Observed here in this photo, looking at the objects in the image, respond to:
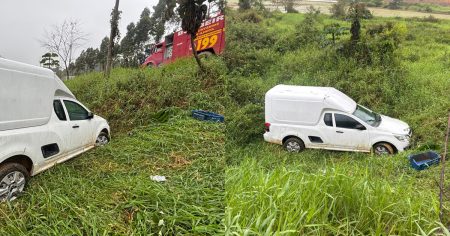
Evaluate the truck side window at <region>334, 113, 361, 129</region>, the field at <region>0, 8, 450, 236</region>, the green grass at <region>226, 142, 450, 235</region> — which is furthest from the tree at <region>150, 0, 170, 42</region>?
the truck side window at <region>334, 113, 361, 129</region>

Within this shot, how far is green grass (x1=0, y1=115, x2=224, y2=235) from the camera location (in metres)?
1.64

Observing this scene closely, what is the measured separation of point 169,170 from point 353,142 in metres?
1.87

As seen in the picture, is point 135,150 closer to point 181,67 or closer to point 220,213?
point 220,213

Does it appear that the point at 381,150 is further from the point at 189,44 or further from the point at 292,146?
the point at 189,44

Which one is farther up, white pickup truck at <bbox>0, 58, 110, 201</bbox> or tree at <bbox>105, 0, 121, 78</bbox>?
tree at <bbox>105, 0, 121, 78</bbox>

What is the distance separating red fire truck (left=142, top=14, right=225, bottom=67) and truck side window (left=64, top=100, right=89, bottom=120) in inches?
24.9

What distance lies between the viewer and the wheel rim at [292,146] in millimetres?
2854

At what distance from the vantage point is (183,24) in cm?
302

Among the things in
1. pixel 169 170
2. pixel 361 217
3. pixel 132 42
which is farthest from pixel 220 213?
pixel 132 42

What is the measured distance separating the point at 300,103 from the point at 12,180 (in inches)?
84.3

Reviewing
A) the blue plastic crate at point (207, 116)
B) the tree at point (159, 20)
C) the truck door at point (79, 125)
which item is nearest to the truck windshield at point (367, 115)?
the blue plastic crate at point (207, 116)

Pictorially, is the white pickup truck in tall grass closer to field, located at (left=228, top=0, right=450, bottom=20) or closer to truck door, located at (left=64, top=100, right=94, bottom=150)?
field, located at (left=228, top=0, right=450, bottom=20)

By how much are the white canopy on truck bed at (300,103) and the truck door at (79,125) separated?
141 cm

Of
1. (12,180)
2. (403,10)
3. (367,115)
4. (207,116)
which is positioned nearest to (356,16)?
(403,10)
